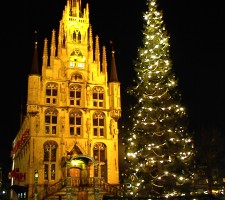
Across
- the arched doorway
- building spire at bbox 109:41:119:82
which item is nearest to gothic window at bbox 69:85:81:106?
building spire at bbox 109:41:119:82

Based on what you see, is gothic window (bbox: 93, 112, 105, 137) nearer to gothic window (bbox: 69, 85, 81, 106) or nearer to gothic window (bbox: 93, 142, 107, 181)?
gothic window (bbox: 93, 142, 107, 181)

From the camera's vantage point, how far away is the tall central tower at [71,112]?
40.8m

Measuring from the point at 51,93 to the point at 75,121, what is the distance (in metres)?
4.32

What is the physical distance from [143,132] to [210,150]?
20.6 meters

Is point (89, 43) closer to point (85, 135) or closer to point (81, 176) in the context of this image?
point (85, 135)

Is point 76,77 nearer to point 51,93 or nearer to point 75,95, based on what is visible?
point 75,95

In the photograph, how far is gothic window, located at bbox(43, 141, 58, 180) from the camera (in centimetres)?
4066

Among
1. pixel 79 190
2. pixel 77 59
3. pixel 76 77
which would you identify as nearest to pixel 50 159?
pixel 79 190

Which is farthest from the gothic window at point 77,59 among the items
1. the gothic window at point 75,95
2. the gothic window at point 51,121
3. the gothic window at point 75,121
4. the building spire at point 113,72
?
the gothic window at point 51,121

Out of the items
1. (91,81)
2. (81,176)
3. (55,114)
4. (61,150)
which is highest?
(91,81)

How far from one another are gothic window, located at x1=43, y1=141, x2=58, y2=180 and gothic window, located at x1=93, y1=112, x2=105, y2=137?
508cm

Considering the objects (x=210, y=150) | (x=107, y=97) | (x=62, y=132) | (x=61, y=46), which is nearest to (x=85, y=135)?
(x=62, y=132)

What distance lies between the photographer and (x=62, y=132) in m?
41.9

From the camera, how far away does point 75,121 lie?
142ft
